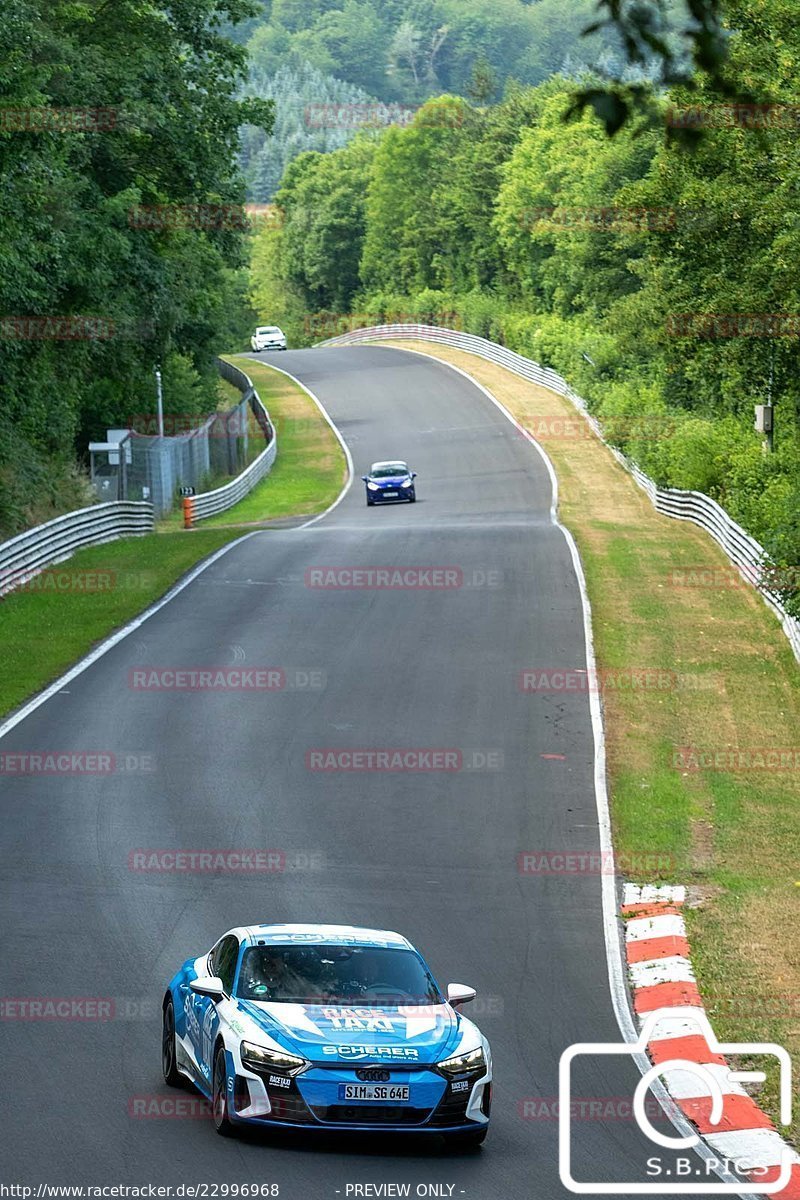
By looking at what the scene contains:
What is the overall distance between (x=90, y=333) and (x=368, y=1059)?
99.3ft

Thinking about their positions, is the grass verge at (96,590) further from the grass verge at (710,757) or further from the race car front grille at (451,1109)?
the race car front grille at (451,1109)

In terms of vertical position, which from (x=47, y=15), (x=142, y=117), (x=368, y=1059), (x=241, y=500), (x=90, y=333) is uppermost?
(x=47, y=15)

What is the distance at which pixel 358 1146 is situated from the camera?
31.6ft

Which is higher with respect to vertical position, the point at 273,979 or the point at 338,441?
the point at 273,979

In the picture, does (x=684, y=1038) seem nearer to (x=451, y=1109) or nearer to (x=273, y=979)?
(x=451, y=1109)

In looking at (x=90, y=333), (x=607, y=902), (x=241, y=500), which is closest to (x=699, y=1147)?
(x=607, y=902)

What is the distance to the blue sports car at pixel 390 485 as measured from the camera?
5372 centimetres

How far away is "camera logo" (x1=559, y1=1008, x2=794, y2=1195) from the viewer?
913cm

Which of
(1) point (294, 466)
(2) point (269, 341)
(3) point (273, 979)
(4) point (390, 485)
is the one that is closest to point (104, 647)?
(3) point (273, 979)

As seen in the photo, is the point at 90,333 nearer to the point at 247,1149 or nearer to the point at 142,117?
the point at 142,117

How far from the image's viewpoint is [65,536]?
37.2 metres

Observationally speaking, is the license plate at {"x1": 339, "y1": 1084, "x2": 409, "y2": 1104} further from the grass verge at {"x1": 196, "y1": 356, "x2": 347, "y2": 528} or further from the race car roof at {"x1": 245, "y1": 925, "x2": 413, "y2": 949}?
the grass verge at {"x1": 196, "y1": 356, "x2": 347, "y2": 528}

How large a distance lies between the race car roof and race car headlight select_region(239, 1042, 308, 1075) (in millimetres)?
1271

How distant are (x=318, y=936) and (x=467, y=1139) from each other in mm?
1782
